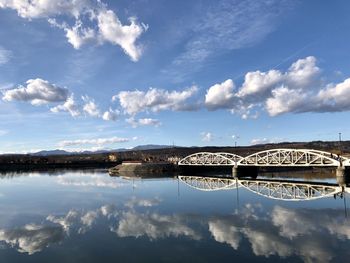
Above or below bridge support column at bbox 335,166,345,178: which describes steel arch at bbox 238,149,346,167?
above

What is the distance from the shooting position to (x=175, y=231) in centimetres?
2653

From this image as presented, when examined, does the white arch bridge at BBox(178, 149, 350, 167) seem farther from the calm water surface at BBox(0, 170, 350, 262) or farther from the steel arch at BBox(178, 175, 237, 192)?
the calm water surface at BBox(0, 170, 350, 262)

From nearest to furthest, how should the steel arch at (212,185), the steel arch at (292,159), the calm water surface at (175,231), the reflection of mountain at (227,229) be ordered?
the calm water surface at (175,231) → the reflection of mountain at (227,229) → the steel arch at (212,185) → the steel arch at (292,159)

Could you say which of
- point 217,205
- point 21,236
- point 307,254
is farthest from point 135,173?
point 307,254

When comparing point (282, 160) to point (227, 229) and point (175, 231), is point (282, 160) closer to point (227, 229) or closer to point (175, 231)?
point (227, 229)

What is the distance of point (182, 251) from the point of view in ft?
69.9

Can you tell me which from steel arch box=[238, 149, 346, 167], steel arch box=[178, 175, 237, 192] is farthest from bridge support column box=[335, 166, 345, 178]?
steel arch box=[178, 175, 237, 192]

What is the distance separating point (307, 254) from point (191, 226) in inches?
390

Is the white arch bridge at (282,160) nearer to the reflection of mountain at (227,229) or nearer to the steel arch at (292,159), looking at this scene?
the steel arch at (292,159)

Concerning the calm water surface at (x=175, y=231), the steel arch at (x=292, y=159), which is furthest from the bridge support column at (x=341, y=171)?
the calm water surface at (x=175, y=231)

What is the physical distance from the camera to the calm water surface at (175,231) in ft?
67.5

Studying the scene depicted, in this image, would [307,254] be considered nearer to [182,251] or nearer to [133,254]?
[182,251]

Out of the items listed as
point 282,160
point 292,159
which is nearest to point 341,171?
point 292,159

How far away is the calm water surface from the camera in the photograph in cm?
2056
